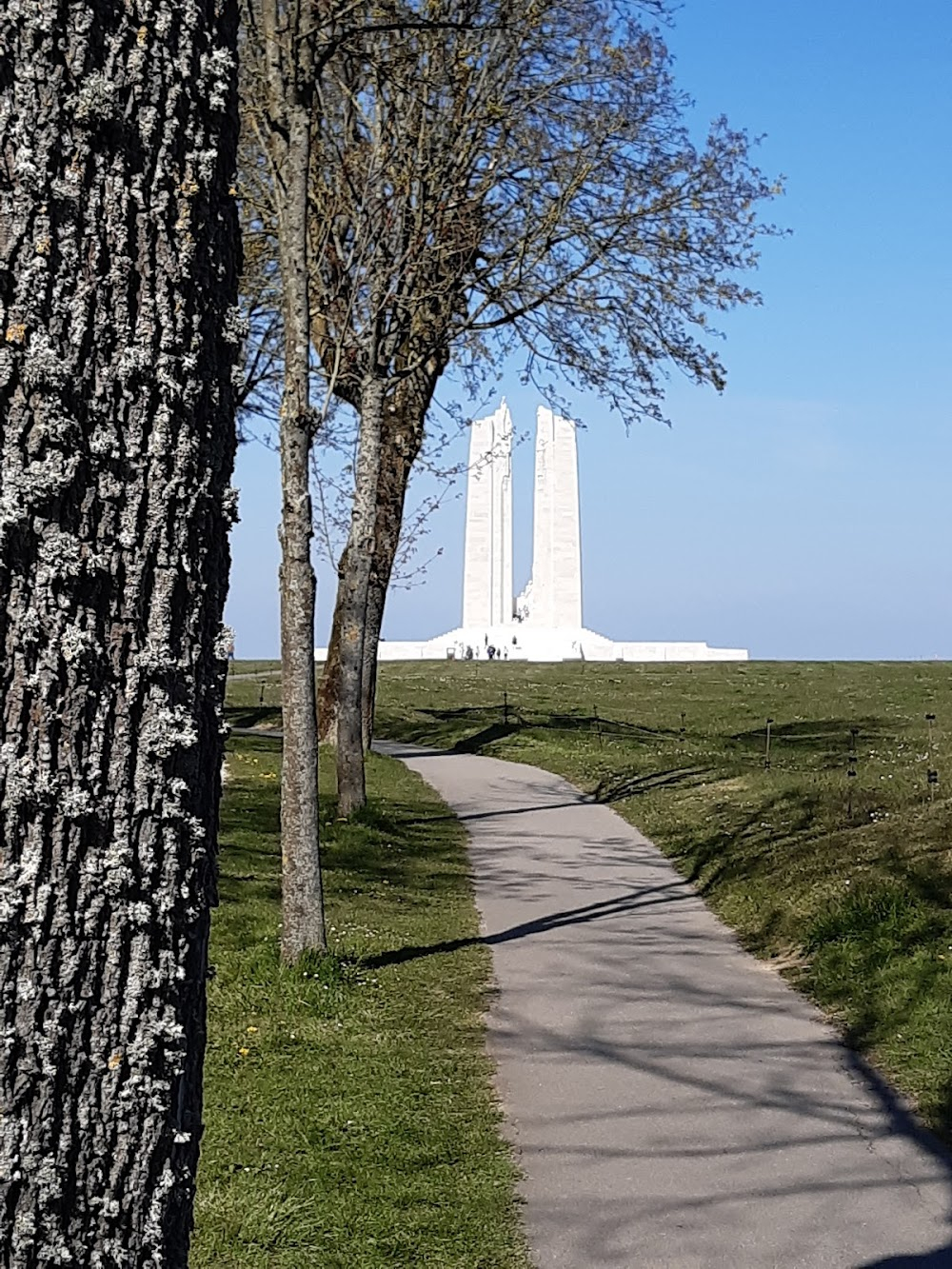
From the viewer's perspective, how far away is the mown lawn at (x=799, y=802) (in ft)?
29.4

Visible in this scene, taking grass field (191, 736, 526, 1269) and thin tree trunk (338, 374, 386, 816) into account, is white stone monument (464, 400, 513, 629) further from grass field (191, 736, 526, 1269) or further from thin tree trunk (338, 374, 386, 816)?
grass field (191, 736, 526, 1269)

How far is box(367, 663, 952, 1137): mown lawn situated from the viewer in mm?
8953

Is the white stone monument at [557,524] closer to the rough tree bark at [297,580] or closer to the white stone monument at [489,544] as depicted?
the white stone monument at [489,544]

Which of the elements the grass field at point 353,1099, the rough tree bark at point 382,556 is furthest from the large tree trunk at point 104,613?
the rough tree bark at point 382,556

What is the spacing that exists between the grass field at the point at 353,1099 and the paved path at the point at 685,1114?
23 centimetres

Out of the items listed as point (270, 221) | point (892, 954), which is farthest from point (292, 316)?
point (892, 954)

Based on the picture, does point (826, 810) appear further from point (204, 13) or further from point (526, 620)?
point (526, 620)

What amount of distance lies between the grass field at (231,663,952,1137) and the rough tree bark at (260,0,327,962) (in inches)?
128

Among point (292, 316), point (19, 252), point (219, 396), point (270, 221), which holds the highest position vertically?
point (270, 221)

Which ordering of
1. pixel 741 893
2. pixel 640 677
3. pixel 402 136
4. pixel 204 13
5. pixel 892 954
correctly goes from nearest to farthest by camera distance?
pixel 204 13
pixel 892 954
pixel 741 893
pixel 402 136
pixel 640 677

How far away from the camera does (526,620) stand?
→ 63.8 m

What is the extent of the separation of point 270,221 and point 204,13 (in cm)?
1216

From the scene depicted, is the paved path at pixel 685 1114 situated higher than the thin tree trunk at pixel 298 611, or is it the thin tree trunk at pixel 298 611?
the thin tree trunk at pixel 298 611

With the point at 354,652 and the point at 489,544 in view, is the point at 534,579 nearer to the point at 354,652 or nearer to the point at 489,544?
the point at 489,544
